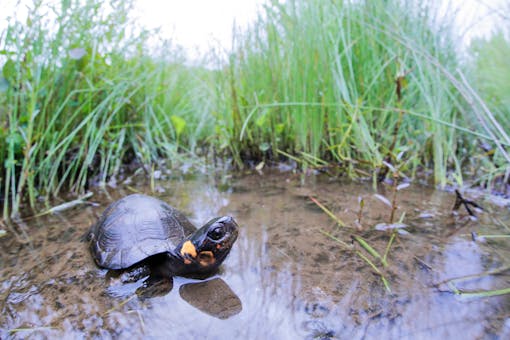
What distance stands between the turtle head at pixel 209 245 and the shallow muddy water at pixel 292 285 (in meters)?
0.06

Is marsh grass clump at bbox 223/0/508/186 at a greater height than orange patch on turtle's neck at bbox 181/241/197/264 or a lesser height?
greater

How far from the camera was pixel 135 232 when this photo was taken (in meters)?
1.25

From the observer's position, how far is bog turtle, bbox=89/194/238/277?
1090mm

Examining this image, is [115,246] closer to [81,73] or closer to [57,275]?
[57,275]

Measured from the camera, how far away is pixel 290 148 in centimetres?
283

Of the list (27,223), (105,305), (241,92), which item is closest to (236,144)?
(241,92)

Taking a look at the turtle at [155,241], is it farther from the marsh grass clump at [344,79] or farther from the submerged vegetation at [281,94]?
the marsh grass clump at [344,79]

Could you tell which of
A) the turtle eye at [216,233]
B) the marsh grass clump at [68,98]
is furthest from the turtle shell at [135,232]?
the marsh grass clump at [68,98]

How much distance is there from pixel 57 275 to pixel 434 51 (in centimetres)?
281

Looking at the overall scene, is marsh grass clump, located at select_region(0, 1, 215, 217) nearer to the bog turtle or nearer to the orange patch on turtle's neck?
the bog turtle

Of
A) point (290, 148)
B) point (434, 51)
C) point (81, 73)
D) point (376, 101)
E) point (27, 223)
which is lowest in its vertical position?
point (27, 223)

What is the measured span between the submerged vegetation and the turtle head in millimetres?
1064

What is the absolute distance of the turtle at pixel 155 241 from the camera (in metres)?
1.09

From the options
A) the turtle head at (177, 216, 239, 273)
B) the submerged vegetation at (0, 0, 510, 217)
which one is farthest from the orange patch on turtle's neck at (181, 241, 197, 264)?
the submerged vegetation at (0, 0, 510, 217)
